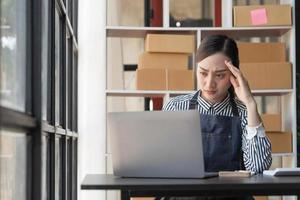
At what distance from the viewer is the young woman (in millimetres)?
2705

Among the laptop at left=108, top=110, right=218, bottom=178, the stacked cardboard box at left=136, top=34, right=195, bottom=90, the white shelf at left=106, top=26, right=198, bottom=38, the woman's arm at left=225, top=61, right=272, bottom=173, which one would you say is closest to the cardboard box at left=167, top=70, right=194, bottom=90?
the stacked cardboard box at left=136, top=34, right=195, bottom=90

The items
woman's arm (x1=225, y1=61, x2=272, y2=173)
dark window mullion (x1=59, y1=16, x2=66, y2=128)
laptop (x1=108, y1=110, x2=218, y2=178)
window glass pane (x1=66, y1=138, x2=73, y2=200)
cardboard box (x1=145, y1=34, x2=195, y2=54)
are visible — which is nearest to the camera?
laptop (x1=108, y1=110, x2=218, y2=178)

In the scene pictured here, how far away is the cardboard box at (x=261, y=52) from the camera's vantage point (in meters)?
4.64

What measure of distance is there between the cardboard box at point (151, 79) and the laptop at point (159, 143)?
2160mm

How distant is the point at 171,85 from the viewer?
181 inches

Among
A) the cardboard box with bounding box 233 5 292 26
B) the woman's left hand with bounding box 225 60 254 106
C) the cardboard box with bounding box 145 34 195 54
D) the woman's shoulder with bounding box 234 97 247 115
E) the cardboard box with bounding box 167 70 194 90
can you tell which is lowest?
the woman's shoulder with bounding box 234 97 247 115

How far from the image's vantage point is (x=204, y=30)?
15.4 ft

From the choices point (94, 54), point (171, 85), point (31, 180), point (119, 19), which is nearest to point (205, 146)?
point (31, 180)

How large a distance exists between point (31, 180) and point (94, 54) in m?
2.62

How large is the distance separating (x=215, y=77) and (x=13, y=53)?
1.21 metres

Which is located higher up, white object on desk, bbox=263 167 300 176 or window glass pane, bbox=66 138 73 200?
white object on desk, bbox=263 167 300 176

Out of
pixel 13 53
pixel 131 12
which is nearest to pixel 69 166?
pixel 13 53

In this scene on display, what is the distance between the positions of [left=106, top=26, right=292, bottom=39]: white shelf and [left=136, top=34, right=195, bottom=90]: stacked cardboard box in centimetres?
10

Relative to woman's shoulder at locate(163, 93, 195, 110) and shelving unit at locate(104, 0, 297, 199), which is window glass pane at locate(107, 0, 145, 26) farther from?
woman's shoulder at locate(163, 93, 195, 110)
